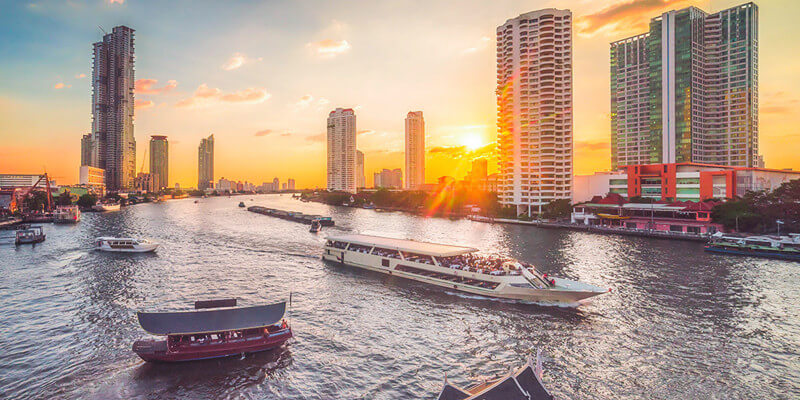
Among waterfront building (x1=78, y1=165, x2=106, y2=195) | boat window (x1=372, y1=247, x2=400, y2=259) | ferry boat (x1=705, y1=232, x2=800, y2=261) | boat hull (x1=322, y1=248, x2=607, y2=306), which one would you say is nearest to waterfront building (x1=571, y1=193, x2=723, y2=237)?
ferry boat (x1=705, y1=232, x2=800, y2=261)

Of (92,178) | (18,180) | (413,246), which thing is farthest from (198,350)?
(18,180)

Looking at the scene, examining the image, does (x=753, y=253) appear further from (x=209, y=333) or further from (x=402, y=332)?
(x=209, y=333)

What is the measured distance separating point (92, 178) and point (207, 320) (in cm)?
21503

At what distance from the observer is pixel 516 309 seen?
26.2 metres

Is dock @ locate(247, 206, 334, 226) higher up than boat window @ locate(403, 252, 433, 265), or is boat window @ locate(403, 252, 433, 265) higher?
dock @ locate(247, 206, 334, 226)

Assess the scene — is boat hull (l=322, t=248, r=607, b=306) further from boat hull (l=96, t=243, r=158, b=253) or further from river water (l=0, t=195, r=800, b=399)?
boat hull (l=96, t=243, r=158, b=253)

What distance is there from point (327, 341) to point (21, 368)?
14721 millimetres

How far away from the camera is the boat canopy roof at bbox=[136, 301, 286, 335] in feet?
59.5

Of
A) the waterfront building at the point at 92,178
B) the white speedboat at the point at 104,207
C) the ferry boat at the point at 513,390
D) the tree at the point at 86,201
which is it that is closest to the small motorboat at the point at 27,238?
the ferry boat at the point at 513,390

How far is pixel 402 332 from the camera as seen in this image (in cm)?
2247

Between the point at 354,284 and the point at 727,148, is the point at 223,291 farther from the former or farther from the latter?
the point at 727,148

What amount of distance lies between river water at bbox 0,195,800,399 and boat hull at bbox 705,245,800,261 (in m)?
3.06

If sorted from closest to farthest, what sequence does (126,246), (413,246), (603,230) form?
(413,246) < (126,246) < (603,230)

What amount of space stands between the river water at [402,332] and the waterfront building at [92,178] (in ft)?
558
